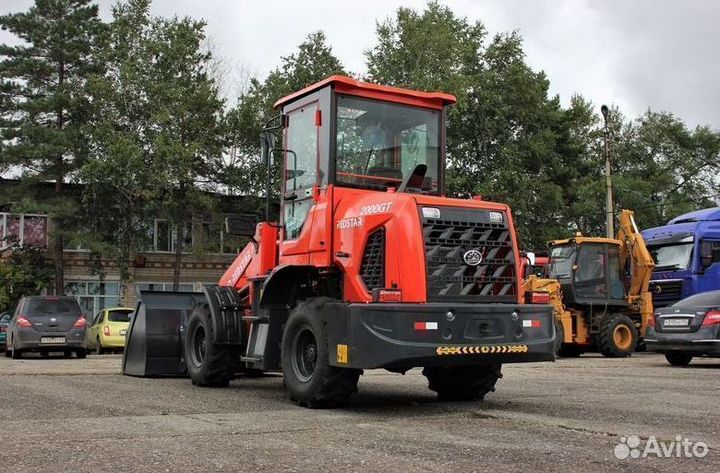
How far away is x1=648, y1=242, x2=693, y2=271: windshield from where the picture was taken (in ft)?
72.1

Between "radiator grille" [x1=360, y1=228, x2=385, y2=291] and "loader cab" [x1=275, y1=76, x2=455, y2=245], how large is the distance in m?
1.00

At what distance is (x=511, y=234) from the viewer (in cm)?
868

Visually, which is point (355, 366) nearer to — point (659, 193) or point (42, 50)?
point (42, 50)

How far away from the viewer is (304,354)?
8852 millimetres

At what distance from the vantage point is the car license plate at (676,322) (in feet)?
49.7

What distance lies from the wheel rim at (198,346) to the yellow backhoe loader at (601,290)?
412 inches

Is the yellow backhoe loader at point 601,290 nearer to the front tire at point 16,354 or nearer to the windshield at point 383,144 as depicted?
the windshield at point 383,144

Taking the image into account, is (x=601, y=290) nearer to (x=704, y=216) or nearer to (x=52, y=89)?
(x=704, y=216)

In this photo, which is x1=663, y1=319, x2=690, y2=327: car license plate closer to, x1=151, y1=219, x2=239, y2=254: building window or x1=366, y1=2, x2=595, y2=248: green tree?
x1=366, y1=2, x2=595, y2=248: green tree

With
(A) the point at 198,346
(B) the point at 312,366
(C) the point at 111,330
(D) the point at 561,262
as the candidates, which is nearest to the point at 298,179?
(B) the point at 312,366

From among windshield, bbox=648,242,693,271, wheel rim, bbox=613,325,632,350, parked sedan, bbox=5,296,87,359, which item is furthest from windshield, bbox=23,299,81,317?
windshield, bbox=648,242,693,271

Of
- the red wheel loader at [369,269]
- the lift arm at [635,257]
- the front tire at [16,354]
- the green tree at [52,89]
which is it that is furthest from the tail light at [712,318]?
the green tree at [52,89]

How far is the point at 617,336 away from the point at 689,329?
477 cm

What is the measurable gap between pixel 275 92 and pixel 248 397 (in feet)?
88.1
